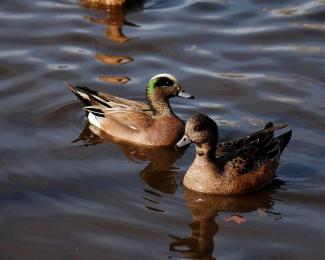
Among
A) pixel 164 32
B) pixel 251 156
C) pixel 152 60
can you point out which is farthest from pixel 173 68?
pixel 251 156

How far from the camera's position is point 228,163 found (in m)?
8.87

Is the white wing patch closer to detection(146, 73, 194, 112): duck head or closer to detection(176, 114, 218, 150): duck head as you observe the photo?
detection(146, 73, 194, 112): duck head

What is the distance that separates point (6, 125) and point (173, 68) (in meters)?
2.83

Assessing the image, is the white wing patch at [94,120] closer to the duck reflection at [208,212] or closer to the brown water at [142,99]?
the brown water at [142,99]

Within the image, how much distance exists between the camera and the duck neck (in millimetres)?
10320

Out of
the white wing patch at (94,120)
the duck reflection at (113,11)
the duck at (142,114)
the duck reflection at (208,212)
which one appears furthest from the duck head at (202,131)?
the duck reflection at (113,11)

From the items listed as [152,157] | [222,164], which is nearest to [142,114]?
[152,157]

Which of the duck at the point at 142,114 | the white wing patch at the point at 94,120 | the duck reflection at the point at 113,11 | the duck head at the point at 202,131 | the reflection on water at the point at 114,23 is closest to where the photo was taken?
the duck head at the point at 202,131

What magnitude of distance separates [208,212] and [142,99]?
10.3 feet

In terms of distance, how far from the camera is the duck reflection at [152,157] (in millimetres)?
9109

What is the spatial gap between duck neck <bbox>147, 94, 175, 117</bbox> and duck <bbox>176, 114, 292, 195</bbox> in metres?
1.49

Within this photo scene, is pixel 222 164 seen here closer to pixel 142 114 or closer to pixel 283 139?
pixel 283 139

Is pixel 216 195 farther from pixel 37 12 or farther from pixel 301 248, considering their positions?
pixel 37 12

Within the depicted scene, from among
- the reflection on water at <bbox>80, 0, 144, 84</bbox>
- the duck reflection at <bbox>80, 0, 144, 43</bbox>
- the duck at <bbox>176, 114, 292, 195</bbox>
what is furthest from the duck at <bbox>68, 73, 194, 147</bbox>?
the duck reflection at <bbox>80, 0, 144, 43</bbox>
